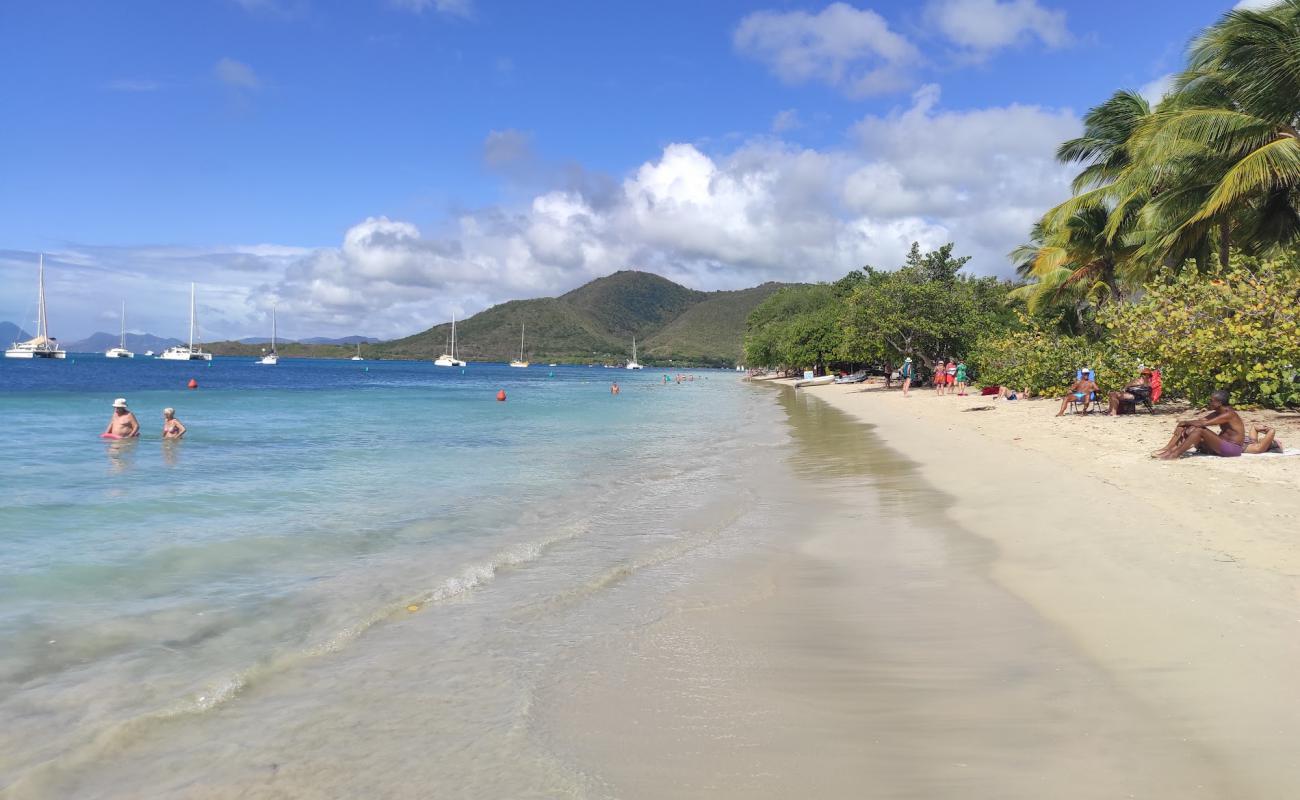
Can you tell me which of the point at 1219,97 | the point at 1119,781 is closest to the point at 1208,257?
the point at 1219,97

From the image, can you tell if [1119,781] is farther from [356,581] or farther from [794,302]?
[794,302]

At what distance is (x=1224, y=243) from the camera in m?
19.9

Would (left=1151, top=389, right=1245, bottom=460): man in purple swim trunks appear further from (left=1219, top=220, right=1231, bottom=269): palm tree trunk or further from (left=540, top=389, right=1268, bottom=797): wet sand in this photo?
(left=1219, top=220, right=1231, bottom=269): palm tree trunk

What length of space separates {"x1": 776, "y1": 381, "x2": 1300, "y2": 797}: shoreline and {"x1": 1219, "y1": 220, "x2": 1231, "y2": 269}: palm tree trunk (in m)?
7.93

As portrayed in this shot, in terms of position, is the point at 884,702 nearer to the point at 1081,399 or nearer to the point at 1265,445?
the point at 1265,445

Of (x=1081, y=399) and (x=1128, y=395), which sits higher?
(x=1128, y=395)

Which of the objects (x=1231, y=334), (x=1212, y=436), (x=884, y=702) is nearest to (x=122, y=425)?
(x=884, y=702)

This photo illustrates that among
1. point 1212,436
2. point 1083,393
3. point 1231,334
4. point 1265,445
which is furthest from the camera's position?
point 1083,393

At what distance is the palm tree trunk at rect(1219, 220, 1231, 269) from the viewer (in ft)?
63.0

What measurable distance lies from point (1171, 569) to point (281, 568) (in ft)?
26.0

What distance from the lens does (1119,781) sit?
3.09 meters

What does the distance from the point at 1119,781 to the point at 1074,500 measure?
22.2ft

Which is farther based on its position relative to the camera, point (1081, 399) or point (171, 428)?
point (1081, 399)

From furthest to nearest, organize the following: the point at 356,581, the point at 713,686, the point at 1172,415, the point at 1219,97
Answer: the point at 1219,97, the point at 1172,415, the point at 356,581, the point at 713,686
